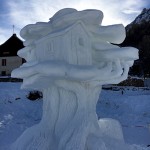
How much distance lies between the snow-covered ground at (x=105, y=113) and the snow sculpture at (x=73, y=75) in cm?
407

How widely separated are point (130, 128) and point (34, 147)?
23.9 ft

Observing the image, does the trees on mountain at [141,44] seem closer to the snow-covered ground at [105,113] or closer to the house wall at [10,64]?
the house wall at [10,64]

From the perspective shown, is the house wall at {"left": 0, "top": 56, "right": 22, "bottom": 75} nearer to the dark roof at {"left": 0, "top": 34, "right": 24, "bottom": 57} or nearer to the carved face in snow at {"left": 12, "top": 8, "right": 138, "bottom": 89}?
the dark roof at {"left": 0, "top": 34, "right": 24, "bottom": 57}

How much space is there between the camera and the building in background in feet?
119

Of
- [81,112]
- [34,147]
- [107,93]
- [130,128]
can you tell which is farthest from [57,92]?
[107,93]

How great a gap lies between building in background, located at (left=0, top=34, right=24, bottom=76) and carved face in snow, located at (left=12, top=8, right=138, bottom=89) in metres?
31.5

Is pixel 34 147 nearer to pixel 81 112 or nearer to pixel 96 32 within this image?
pixel 81 112

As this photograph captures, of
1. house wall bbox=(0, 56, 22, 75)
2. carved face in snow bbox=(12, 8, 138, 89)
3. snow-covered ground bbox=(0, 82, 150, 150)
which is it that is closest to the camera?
carved face in snow bbox=(12, 8, 138, 89)

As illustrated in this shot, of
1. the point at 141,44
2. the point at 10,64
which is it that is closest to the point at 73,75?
the point at 141,44

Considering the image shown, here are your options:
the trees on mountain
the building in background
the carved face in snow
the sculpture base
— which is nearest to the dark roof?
the building in background

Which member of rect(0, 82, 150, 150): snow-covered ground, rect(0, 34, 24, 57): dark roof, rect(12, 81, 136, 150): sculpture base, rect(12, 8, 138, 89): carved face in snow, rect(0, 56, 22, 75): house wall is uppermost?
rect(0, 34, 24, 57): dark roof

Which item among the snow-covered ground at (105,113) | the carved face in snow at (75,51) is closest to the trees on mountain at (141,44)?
the snow-covered ground at (105,113)

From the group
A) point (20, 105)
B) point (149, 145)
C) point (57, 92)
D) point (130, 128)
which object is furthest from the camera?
point (20, 105)

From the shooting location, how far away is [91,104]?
493 centimetres
